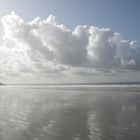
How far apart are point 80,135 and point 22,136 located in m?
4.00

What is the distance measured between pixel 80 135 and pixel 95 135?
3.43 feet

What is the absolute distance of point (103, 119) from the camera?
24484 millimetres

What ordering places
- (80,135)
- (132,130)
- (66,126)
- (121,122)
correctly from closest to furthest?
(80,135)
(132,130)
(66,126)
(121,122)

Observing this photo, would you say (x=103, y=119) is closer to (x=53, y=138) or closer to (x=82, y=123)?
(x=82, y=123)

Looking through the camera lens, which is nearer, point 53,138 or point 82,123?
point 53,138

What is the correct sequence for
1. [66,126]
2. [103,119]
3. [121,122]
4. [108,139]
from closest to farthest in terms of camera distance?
[108,139] < [66,126] < [121,122] < [103,119]

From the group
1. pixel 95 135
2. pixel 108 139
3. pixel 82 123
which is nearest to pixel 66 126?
pixel 82 123

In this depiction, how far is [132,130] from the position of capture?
19297 mm

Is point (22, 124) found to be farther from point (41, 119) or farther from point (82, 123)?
point (82, 123)

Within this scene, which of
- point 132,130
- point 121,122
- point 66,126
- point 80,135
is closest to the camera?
point 80,135

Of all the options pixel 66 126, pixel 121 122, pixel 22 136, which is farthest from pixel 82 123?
pixel 22 136

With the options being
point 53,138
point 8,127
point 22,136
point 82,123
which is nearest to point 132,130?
point 82,123

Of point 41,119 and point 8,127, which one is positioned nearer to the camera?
point 8,127

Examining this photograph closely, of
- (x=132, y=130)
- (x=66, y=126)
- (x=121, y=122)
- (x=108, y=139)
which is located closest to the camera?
(x=108, y=139)
